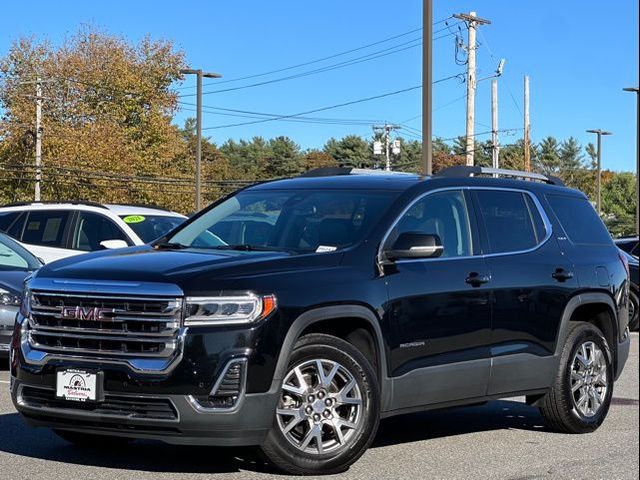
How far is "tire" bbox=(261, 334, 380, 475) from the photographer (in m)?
6.11

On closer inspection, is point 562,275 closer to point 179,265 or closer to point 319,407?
point 319,407

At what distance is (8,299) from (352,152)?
10124cm

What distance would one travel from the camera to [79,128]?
66.6 meters

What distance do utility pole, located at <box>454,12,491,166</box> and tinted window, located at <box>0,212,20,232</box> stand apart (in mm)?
19778

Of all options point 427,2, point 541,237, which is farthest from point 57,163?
point 541,237

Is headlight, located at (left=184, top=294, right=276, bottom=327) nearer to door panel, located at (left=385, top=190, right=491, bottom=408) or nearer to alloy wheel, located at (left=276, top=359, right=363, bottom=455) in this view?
alloy wheel, located at (left=276, top=359, right=363, bottom=455)

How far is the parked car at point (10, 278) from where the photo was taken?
1096cm

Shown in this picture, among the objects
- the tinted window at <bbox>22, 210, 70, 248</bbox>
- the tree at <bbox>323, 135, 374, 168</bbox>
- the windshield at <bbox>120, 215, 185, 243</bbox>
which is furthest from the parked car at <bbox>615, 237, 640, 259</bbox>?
the tree at <bbox>323, 135, 374, 168</bbox>

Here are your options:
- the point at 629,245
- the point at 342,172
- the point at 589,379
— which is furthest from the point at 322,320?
the point at 629,245

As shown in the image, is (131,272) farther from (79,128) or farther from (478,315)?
(79,128)

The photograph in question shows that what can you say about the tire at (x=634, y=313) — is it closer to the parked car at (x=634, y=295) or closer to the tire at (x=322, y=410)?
the parked car at (x=634, y=295)

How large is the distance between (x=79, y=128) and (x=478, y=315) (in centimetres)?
6193

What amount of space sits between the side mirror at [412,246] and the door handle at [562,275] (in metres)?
1.50

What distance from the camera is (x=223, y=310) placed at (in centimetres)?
589
